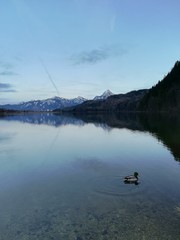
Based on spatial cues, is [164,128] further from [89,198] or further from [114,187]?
[89,198]

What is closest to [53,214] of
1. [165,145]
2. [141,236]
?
[141,236]

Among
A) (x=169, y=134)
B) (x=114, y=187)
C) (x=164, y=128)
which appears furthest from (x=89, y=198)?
(x=164, y=128)

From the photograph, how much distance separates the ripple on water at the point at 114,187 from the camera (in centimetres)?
2488

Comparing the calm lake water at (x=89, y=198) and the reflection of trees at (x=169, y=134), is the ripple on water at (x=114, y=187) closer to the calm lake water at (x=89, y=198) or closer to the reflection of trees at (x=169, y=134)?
the calm lake water at (x=89, y=198)

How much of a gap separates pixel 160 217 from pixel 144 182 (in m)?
8.94

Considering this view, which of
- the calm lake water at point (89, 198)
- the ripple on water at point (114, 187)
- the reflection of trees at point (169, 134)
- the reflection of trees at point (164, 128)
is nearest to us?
the calm lake water at point (89, 198)

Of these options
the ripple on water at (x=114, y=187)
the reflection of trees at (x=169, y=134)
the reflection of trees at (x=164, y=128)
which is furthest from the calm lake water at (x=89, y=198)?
the reflection of trees at (x=164, y=128)

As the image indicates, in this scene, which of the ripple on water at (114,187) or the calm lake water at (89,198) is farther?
the ripple on water at (114,187)

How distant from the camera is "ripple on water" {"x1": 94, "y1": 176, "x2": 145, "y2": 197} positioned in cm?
2488

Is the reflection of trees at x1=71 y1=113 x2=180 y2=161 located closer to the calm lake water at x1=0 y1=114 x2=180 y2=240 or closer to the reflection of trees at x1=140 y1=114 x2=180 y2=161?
the reflection of trees at x1=140 y1=114 x2=180 y2=161

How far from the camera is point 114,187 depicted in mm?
26484

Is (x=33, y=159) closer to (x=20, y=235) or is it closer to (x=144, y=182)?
(x=144, y=182)

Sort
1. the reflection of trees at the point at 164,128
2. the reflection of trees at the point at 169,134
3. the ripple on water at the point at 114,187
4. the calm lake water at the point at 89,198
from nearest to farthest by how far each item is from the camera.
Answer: the calm lake water at the point at 89,198
the ripple on water at the point at 114,187
the reflection of trees at the point at 169,134
the reflection of trees at the point at 164,128

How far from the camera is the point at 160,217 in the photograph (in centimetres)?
1947
